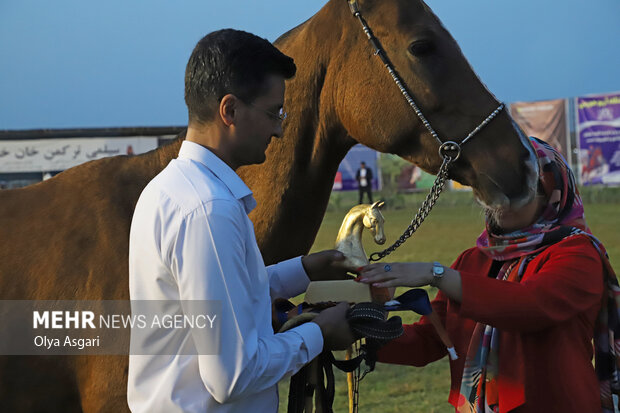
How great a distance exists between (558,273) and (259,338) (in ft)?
3.94

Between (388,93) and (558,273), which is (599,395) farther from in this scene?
(388,93)

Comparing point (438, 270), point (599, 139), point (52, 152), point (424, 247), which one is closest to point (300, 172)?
point (438, 270)

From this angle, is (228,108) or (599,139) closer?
(228,108)

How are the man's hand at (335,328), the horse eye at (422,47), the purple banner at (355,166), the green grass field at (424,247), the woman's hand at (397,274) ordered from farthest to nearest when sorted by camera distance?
the purple banner at (355,166), the green grass field at (424,247), the horse eye at (422,47), the woman's hand at (397,274), the man's hand at (335,328)

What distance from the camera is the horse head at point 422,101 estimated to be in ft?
7.82

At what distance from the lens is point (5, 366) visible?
237cm

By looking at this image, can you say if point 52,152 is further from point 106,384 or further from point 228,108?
point 228,108

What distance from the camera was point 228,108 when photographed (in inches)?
58.1

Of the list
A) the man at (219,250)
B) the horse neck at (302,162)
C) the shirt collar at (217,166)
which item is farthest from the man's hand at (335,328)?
the horse neck at (302,162)

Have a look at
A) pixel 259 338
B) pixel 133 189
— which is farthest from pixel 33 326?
pixel 259 338

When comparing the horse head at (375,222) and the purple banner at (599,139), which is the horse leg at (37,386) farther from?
the purple banner at (599,139)

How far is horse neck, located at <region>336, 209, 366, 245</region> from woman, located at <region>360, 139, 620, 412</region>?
8.8 inches

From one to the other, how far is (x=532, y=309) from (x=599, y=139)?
26.2 metres

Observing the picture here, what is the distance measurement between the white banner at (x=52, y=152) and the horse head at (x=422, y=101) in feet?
56.6
